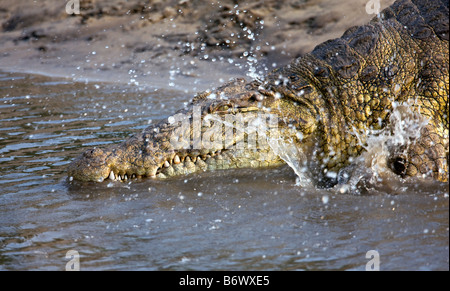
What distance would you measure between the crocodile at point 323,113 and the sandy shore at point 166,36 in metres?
3.57

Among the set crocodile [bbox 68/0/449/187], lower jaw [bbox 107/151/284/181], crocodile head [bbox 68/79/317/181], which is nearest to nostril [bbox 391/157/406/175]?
crocodile [bbox 68/0/449/187]

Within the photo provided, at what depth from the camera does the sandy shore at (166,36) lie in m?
8.84

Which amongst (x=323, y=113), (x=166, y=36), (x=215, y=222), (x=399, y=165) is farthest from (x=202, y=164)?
(x=166, y=36)

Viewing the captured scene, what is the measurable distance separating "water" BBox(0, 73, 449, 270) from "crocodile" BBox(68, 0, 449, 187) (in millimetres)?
162

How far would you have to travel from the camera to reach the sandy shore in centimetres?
884

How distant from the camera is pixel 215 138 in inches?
191

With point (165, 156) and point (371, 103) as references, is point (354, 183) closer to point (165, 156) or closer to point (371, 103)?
point (371, 103)

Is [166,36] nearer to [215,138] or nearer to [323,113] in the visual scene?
[215,138]

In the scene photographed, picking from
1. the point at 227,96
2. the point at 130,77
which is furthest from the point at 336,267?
the point at 130,77

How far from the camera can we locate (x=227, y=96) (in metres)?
4.88

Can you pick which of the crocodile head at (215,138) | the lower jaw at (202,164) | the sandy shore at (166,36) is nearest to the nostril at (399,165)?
the crocodile head at (215,138)

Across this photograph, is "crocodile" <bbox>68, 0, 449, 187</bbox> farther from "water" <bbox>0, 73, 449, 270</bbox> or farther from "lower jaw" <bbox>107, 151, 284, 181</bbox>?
"water" <bbox>0, 73, 449, 270</bbox>

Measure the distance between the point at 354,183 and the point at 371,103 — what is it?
664 mm

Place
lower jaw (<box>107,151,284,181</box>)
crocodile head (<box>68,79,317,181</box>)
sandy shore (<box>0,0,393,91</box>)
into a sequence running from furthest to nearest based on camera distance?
sandy shore (<box>0,0,393,91</box>), lower jaw (<box>107,151,284,181</box>), crocodile head (<box>68,79,317,181</box>)
